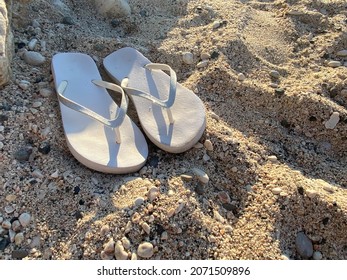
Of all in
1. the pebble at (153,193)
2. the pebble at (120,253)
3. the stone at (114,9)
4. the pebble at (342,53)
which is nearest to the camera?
the pebble at (120,253)

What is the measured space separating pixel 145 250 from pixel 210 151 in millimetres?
398

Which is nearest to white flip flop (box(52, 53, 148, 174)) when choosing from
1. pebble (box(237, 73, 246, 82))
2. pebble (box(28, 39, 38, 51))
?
pebble (box(28, 39, 38, 51))

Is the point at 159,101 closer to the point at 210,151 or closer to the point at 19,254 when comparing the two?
the point at 210,151

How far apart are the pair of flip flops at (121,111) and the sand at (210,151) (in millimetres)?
43

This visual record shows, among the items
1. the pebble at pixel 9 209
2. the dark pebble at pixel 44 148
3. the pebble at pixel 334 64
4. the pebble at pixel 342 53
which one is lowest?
the pebble at pixel 9 209

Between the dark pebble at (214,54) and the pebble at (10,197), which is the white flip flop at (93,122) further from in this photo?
the dark pebble at (214,54)

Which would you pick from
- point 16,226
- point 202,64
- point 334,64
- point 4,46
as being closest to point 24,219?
point 16,226

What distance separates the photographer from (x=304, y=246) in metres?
1.04

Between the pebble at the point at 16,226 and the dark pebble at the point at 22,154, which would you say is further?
the dark pebble at the point at 22,154

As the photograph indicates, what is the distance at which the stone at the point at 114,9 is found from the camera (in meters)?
1.77

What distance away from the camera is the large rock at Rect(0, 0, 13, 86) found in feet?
4.17

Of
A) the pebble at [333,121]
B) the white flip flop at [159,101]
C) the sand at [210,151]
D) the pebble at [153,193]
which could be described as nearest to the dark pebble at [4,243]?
the sand at [210,151]

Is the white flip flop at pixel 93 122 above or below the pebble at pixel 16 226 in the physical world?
above

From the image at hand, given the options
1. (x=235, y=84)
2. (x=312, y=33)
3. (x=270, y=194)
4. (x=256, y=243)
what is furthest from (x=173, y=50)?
(x=256, y=243)
